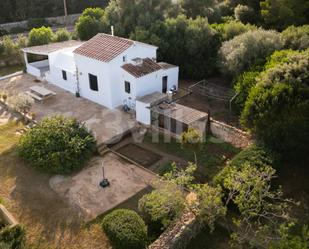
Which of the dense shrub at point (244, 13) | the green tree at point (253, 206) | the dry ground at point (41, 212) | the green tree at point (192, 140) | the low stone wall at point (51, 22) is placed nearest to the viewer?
the green tree at point (253, 206)

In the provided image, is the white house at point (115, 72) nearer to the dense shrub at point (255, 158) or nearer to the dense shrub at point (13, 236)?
the dense shrub at point (255, 158)

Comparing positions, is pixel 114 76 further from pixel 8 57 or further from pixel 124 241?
pixel 8 57

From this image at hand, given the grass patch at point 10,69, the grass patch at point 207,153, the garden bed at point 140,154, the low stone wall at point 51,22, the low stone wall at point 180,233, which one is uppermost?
the low stone wall at point 180,233

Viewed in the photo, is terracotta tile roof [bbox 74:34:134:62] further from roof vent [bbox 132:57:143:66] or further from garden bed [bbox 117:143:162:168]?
garden bed [bbox 117:143:162:168]

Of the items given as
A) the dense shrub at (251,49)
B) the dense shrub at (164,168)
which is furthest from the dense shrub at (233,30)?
the dense shrub at (164,168)

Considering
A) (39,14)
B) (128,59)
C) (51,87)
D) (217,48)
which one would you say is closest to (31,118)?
(51,87)

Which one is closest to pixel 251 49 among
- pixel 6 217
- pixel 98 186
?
pixel 98 186

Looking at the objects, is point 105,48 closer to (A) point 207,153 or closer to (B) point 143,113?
(B) point 143,113
